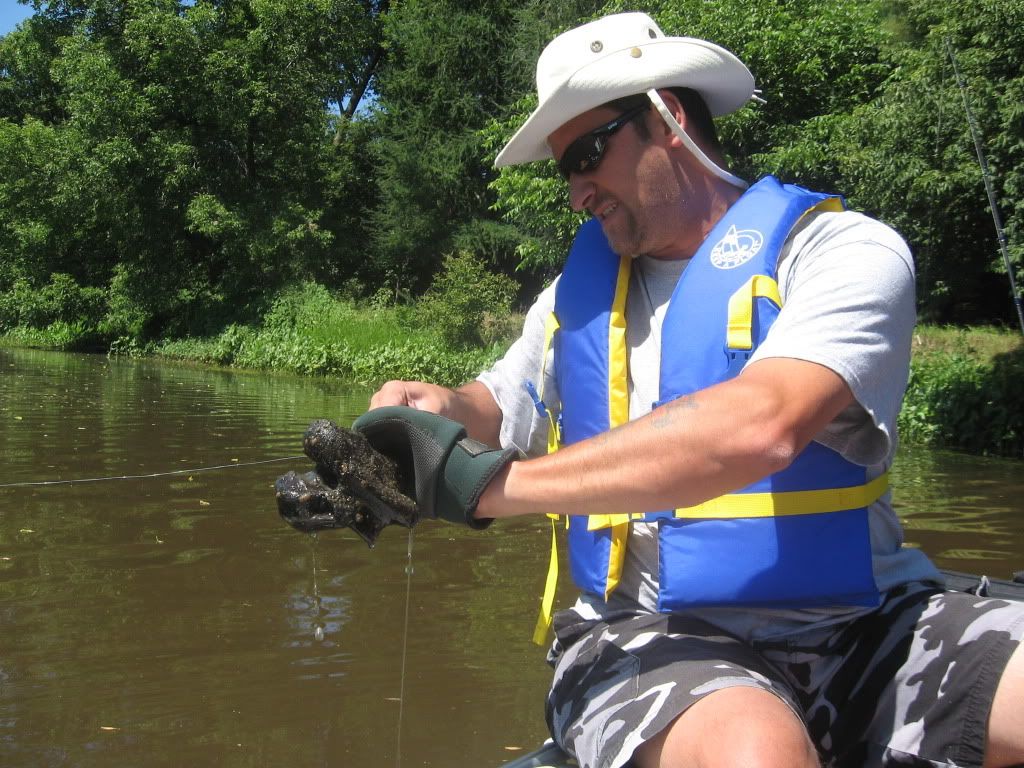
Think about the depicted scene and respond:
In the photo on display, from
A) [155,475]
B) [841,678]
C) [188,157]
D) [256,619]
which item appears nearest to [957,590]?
[841,678]

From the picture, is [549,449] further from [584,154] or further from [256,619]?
[256,619]

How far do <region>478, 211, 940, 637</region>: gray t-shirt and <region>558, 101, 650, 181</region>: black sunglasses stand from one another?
284 millimetres

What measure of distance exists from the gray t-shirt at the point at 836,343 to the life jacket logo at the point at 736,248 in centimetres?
6

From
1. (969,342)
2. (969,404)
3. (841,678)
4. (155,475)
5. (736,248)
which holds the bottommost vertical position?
(155,475)

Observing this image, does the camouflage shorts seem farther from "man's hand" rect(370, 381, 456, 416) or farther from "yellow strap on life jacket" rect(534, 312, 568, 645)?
"man's hand" rect(370, 381, 456, 416)

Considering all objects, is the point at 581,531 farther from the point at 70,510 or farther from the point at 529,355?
the point at 70,510

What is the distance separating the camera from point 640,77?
6.98 feet

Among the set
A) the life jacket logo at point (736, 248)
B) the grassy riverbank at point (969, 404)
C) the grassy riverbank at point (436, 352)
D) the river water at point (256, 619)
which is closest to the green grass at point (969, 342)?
the grassy riverbank at point (436, 352)

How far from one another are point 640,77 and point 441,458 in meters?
0.89

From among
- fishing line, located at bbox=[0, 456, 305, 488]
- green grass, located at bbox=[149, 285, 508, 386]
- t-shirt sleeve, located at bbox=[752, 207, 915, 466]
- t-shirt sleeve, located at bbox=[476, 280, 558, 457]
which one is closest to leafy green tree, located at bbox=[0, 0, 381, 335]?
green grass, located at bbox=[149, 285, 508, 386]

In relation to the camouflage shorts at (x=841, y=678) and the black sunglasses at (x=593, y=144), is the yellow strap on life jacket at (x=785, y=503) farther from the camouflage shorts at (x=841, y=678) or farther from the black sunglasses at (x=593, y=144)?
the black sunglasses at (x=593, y=144)

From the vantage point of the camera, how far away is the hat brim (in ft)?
6.97

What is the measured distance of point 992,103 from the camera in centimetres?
1199

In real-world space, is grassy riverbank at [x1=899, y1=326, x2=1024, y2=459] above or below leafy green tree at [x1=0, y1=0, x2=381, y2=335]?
below
